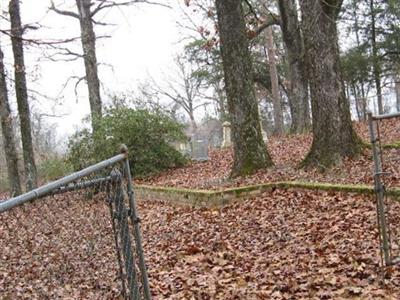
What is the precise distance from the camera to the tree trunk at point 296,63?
17516 mm

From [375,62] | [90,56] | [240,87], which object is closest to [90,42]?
[90,56]

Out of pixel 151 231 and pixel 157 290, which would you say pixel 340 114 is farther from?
pixel 157 290

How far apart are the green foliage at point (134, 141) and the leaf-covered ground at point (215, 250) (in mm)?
4256

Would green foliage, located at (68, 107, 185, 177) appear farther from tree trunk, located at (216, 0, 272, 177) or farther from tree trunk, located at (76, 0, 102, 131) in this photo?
tree trunk, located at (216, 0, 272, 177)

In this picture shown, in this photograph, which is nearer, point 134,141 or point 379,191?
point 379,191

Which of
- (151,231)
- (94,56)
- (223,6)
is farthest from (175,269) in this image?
(94,56)

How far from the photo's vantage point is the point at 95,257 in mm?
3340

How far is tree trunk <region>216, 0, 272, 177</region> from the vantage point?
34.1ft

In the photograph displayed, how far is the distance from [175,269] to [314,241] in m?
1.77

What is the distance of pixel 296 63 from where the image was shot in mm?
18109

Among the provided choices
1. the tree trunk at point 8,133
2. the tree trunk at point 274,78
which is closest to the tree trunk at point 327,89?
the tree trunk at point 8,133

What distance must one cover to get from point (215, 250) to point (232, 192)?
8.10 feet

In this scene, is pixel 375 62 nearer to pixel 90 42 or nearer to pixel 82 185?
pixel 90 42

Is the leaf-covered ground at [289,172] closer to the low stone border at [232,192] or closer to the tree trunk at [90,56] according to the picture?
the low stone border at [232,192]
